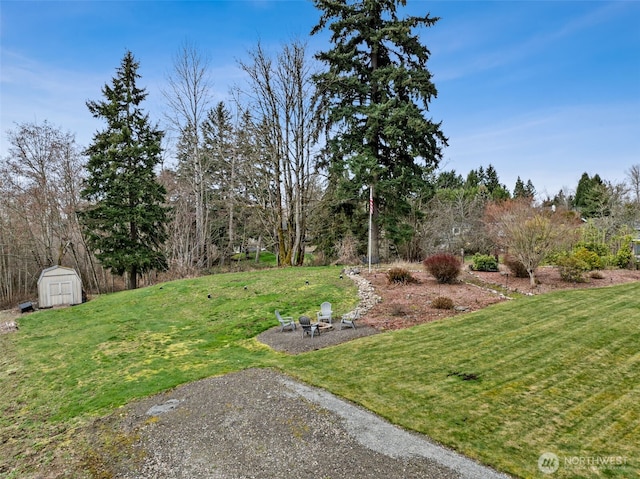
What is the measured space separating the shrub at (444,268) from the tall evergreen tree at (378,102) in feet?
17.1

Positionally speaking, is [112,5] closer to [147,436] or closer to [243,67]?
[243,67]

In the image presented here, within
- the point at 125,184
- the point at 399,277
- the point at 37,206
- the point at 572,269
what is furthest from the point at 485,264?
the point at 37,206

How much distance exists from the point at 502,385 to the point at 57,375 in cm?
881

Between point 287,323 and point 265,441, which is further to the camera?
point 287,323

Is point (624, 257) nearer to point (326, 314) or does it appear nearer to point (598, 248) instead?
point (598, 248)

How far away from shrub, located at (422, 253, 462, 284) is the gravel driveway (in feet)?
27.0

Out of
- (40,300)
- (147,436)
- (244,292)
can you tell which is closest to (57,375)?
(147,436)

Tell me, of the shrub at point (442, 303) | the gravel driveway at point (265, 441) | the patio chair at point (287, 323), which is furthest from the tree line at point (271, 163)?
the gravel driveway at point (265, 441)

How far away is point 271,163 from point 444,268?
42.7 ft

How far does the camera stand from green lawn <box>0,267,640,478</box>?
14.3ft

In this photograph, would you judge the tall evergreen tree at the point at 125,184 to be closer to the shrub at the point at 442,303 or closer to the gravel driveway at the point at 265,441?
the gravel driveway at the point at 265,441

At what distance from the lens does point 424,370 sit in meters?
6.33

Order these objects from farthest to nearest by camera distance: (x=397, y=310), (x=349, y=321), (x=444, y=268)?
(x=444, y=268) → (x=397, y=310) → (x=349, y=321)

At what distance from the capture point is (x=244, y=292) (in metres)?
13.2
